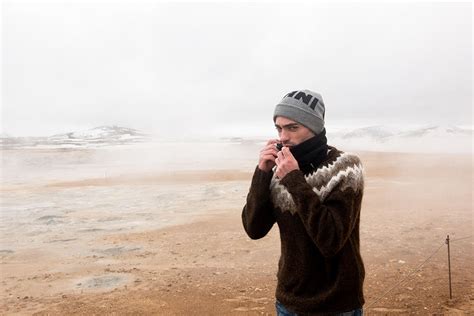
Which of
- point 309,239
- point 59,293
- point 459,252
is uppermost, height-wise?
point 309,239

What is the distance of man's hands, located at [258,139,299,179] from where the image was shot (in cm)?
207

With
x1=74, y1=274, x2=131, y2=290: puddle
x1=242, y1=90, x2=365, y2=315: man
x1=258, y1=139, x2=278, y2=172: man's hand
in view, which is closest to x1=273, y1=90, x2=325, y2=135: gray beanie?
x1=242, y1=90, x2=365, y2=315: man

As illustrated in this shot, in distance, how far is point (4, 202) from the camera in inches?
744

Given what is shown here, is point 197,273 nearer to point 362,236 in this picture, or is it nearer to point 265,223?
point 362,236

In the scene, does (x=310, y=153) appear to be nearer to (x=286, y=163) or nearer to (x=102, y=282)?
(x=286, y=163)

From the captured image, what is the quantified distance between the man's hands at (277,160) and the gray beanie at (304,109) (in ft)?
0.58

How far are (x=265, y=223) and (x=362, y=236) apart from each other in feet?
31.1

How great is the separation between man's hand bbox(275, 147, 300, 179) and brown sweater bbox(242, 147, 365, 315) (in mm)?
30

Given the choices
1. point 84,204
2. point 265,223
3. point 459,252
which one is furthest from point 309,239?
point 84,204

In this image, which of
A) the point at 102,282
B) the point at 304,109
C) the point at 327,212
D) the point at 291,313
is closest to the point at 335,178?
the point at 327,212

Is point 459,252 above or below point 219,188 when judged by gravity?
above

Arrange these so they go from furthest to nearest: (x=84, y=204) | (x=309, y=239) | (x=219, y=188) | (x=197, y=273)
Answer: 1. (x=219, y=188)
2. (x=84, y=204)
3. (x=197, y=273)
4. (x=309, y=239)

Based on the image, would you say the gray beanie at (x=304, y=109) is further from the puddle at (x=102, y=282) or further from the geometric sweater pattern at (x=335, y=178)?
the puddle at (x=102, y=282)

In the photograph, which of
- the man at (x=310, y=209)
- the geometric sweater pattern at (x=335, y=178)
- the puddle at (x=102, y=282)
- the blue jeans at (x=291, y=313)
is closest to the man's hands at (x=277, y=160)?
the man at (x=310, y=209)
